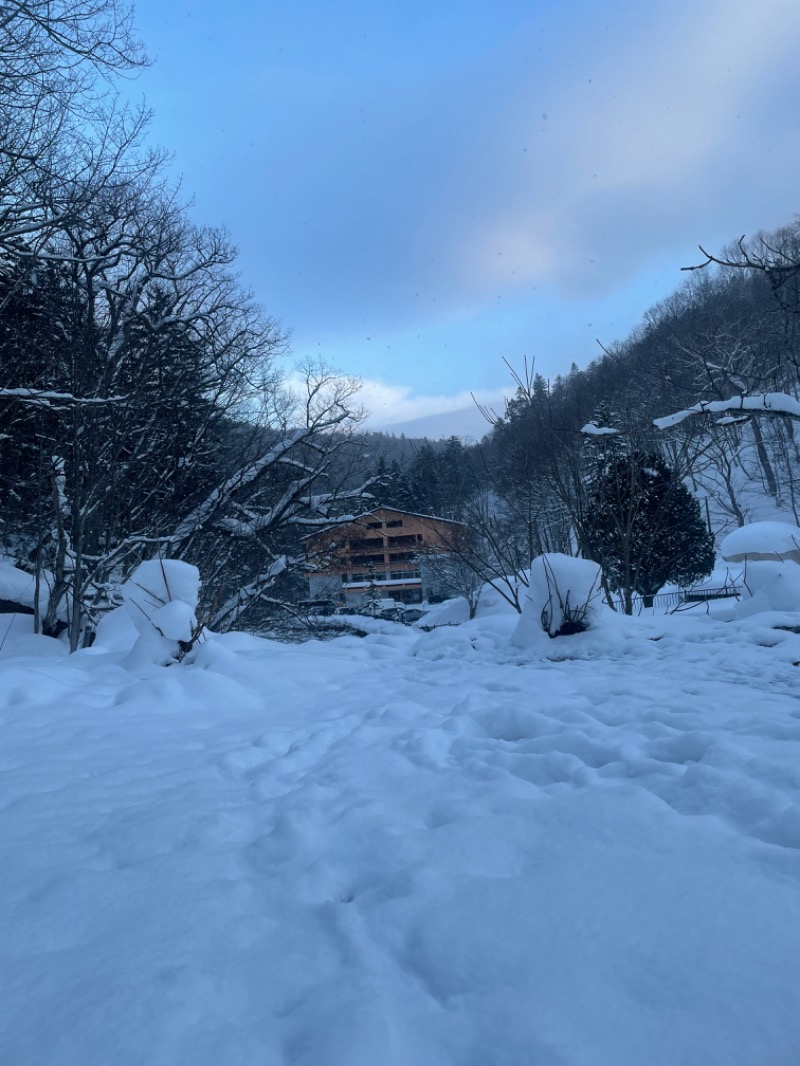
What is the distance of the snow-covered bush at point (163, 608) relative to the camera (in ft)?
17.1

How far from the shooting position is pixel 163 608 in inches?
208

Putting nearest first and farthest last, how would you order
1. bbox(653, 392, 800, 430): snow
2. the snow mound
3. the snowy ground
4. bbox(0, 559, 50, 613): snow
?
the snowy ground, the snow mound, bbox(653, 392, 800, 430): snow, bbox(0, 559, 50, 613): snow

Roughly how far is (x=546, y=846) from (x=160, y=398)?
11.2 metres

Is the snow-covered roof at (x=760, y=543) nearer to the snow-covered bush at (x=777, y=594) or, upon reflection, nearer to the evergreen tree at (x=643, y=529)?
the evergreen tree at (x=643, y=529)

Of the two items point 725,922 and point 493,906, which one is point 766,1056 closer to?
point 725,922

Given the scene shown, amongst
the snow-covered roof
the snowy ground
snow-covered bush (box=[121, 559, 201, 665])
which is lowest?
the snow-covered roof

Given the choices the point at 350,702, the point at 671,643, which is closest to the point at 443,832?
the point at 350,702

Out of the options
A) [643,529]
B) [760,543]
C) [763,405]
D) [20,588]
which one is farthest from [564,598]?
[760,543]

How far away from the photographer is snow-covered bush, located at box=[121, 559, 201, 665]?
5.21 meters

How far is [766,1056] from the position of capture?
1.15m

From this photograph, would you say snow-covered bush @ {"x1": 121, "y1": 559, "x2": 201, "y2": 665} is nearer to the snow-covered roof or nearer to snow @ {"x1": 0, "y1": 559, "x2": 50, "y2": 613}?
snow @ {"x1": 0, "y1": 559, "x2": 50, "y2": 613}

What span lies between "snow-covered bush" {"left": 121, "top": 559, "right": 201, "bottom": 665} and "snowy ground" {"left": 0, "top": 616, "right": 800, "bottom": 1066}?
4.75 feet

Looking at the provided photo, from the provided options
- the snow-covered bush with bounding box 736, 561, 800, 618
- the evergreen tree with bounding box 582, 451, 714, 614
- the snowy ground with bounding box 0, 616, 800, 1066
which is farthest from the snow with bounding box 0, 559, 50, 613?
the snow-covered bush with bounding box 736, 561, 800, 618

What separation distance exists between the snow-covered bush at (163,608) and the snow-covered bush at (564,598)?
3.55 meters
